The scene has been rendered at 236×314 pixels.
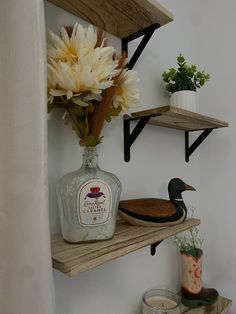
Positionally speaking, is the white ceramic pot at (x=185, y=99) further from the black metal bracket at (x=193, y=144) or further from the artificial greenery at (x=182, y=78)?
the black metal bracket at (x=193, y=144)

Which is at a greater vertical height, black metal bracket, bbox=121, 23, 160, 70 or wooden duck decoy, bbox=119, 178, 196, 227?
black metal bracket, bbox=121, 23, 160, 70

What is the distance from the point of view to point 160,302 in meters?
0.86

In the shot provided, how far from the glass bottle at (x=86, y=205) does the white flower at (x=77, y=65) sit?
0.19 meters

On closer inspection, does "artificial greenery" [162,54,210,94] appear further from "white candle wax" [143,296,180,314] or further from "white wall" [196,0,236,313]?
Result: "white candle wax" [143,296,180,314]

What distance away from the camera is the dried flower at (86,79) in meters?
0.48

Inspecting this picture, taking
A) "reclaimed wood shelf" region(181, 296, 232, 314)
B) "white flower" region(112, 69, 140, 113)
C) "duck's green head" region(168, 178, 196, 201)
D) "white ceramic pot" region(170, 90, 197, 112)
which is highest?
"white ceramic pot" region(170, 90, 197, 112)

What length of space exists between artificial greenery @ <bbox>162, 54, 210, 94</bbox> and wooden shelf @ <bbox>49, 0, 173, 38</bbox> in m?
0.25

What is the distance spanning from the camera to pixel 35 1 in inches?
15.8

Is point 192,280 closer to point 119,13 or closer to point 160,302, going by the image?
point 160,302

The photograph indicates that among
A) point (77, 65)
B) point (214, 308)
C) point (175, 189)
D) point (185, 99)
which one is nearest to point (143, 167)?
point (175, 189)

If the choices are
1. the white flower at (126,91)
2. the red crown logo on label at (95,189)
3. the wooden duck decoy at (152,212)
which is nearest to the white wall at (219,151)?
the wooden duck decoy at (152,212)

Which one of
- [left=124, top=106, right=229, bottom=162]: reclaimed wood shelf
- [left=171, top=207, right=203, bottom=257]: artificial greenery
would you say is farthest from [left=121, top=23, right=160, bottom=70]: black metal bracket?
[left=171, top=207, right=203, bottom=257]: artificial greenery

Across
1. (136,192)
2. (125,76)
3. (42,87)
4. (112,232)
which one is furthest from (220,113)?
(42,87)

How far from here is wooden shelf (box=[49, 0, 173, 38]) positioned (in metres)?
0.62
